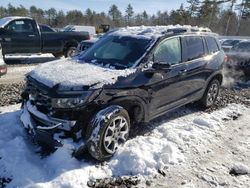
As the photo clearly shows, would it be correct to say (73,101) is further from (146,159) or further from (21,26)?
(21,26)

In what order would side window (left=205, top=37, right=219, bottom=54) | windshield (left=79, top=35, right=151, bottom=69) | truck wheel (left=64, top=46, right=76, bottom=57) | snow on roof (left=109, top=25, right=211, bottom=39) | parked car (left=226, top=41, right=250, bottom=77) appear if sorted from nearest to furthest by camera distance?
→ windshield (left=79, top=35, right=151, bottom=69)
snow on roof (left=109, top=25, right=211, bottom=39)
side window (left=205, top=37, right=219, bottom=54)
parked car (left=226, top=41, right=250, bottom=77)
truck wheel (left=64, top=46, right=76, bottom=57)

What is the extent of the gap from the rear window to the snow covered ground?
198 cm

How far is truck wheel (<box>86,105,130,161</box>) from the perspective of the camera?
4602mm

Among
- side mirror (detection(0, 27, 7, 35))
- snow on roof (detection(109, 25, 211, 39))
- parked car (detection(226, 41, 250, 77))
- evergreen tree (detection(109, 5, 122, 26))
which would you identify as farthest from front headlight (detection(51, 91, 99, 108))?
evergreen tree (detection(109, 5, 122, 26))

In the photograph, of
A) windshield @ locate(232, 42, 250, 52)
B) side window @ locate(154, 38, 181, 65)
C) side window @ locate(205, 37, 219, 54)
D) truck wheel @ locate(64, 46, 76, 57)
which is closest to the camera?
side window @ locate(154, 38, 181, 65)

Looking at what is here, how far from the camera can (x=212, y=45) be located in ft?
25.5

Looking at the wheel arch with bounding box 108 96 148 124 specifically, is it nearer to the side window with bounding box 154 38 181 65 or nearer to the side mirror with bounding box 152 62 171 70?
the side mirror with bounding box 152 62 171 70

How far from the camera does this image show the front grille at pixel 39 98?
482 centimetres

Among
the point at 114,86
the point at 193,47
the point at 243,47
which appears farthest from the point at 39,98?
the point at 243,47

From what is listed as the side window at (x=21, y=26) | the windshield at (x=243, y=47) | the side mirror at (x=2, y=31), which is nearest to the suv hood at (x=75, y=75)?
the side mirror at (x=2, y=31)

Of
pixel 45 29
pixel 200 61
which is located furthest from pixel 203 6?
pixel 200 61

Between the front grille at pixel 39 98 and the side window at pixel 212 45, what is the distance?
4124 mm

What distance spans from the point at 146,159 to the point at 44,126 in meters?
1.53

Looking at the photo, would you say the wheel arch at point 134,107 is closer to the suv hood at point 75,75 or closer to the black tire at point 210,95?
the suv hood at point 75,75
